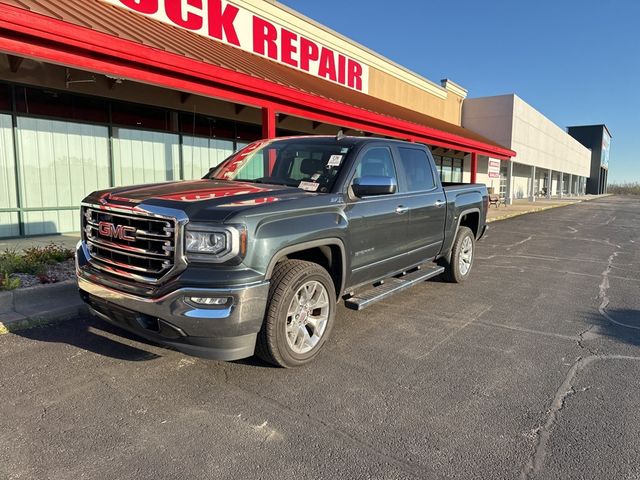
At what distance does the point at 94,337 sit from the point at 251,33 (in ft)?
34.8

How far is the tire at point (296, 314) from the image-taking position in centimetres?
342

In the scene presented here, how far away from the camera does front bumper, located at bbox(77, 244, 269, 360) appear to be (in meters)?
3.06

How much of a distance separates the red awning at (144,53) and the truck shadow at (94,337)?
3.66 m

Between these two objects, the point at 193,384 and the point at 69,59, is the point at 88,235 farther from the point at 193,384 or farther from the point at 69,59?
the point at 69,59

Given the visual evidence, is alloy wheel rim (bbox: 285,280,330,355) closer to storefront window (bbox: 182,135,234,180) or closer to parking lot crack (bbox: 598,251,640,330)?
parking lot crack (bbox: 598,251,640,330)

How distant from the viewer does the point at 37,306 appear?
4906 mm

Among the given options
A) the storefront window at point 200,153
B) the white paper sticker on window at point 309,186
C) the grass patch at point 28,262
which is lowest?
the grass patch at point 28,262

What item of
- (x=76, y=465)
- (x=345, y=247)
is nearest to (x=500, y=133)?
(x=345, y=247)

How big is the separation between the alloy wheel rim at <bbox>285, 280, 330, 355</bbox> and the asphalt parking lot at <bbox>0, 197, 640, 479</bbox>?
221 millimetres

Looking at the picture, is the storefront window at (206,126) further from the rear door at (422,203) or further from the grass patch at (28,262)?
the rear door at (422,203)

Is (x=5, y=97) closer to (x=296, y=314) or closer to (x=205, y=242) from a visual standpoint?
(x=205, y=242)

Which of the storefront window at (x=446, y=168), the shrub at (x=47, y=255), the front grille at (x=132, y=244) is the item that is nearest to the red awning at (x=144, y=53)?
the shrub at (x=47, y=255)

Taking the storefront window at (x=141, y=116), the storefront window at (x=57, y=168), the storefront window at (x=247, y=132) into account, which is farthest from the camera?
the storefront window at (x=247, y=132)

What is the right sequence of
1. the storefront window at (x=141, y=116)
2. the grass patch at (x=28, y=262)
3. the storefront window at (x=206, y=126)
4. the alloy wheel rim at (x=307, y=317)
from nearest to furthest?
the alloy wheel rim at (x=307, y=317) → the grass patch at (x=28, y=262) → the storefront window at (x=141, y=116) → the storefront window at (x=206, y=126)
